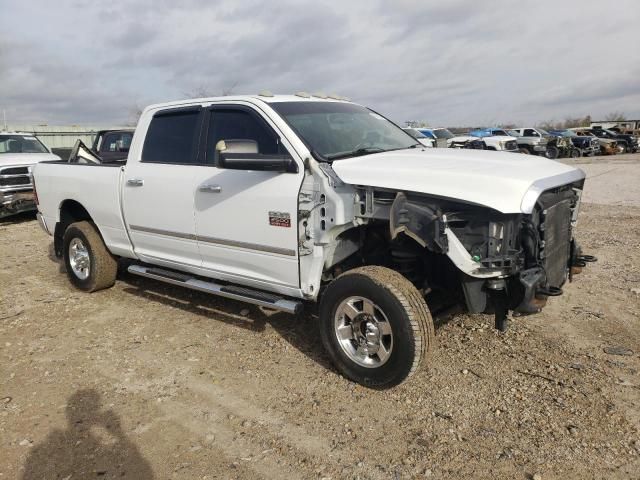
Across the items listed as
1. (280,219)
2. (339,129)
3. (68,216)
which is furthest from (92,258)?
(339,129)

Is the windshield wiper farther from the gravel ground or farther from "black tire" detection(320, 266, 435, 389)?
the gravel ground

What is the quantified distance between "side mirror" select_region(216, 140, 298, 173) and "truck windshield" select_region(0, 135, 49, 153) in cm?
1062

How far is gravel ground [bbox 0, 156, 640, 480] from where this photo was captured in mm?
2885

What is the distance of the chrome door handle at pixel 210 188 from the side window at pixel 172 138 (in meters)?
0.35

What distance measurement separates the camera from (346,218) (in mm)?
3535

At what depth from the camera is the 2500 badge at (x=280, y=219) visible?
3779 mm

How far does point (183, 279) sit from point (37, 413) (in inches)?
65.4

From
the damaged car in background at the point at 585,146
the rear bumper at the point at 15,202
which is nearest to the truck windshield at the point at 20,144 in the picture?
the rear bumper at the point at 15,202

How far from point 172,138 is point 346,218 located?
2.14 meters

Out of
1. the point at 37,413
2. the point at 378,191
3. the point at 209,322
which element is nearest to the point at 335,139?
the point at 378,191

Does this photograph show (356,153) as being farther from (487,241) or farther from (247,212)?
(487,241)

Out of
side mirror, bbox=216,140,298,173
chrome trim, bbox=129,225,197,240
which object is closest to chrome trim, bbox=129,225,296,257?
chrome trim, bbox=129,225,197,240

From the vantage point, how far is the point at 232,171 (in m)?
4.12

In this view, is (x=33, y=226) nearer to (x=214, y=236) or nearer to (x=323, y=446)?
(x=214, y=236)
